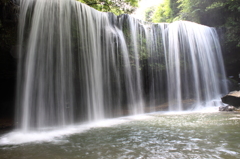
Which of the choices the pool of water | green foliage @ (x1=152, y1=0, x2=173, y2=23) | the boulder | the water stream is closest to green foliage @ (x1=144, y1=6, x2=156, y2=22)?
green foliage @ (x1=152, y1=0, x2=173, y2=23)

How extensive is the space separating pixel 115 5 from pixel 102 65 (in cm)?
667

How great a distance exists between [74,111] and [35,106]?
177cm

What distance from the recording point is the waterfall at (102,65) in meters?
6.90

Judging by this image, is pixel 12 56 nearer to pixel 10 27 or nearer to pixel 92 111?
pixel 10 27

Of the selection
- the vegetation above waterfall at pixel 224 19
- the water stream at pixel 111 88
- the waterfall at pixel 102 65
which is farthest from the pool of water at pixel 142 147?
the vegetation above waterfall at pixel 224 19

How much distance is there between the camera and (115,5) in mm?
13297

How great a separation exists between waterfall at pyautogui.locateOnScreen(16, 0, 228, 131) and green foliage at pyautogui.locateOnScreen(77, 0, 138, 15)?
290cm

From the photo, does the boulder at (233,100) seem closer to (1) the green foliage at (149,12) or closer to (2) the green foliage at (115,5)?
(2) the green foliage at (115,5)

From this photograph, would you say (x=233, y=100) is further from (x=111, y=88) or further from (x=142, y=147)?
(x=142, y=147)

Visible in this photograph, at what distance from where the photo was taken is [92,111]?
8.05 metres

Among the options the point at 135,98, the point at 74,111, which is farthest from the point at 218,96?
the point at 74,111

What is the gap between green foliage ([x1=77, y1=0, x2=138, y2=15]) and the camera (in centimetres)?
1264

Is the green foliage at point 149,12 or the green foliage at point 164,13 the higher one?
the green foliage at point 149,12

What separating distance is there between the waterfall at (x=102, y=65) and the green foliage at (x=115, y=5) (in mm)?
2901
